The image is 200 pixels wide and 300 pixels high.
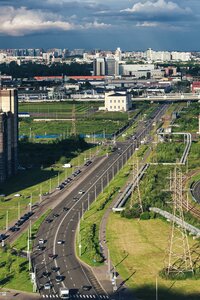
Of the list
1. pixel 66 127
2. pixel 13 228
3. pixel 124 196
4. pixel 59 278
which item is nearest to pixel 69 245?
pixel 13 228

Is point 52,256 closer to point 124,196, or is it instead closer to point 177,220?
point 177,220

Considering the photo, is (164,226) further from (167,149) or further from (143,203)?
(167,149)

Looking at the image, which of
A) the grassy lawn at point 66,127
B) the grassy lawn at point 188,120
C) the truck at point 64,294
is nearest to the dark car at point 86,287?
the truck at point 64,294

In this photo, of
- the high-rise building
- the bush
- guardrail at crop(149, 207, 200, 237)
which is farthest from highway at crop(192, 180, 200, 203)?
the high-rise building

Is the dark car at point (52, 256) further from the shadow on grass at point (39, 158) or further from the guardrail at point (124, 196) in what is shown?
the shadow on grass at point (39, 158)

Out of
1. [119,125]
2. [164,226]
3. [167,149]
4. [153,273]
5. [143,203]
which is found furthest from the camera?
[119,125]

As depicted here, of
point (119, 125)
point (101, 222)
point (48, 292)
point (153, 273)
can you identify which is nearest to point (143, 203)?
point (101, 222)
